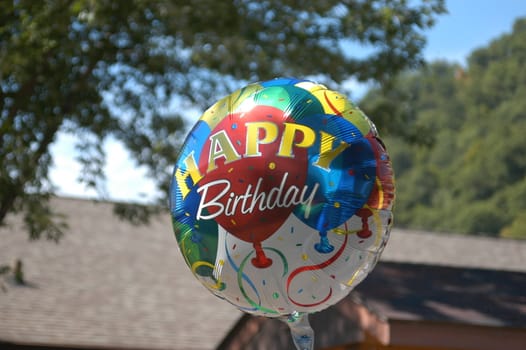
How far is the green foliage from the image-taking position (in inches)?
2016

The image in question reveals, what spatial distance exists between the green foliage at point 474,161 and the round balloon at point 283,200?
36.7 m

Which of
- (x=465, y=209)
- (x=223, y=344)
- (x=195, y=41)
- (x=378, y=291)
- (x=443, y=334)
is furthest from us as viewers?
(x=465, y=209)

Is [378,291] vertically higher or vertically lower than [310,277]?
lower

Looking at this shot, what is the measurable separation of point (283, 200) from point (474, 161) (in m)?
54.3

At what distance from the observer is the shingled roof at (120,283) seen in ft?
44.7

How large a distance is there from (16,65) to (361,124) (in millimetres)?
7368

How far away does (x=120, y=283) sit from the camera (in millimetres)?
15719

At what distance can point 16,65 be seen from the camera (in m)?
10.5

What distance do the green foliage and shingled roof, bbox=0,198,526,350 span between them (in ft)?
75.7

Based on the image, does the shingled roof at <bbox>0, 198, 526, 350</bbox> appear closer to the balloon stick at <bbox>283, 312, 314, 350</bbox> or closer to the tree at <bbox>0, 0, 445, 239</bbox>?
the tree at <bbox>0, 0, 445, 239</bbox>

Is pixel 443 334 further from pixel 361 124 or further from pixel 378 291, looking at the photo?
pixel 361 124

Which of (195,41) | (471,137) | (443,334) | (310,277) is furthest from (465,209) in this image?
(310,277)

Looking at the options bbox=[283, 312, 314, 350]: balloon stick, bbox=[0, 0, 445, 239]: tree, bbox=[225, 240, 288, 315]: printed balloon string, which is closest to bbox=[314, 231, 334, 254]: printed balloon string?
bbox=[225, 240, 288, 315]: printed balloon string

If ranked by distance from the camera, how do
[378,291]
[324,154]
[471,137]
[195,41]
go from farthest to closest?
[471,137] < [195,41] < [378,291] < [324,154]
